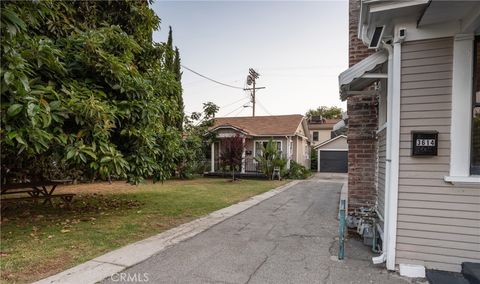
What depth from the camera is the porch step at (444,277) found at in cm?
335

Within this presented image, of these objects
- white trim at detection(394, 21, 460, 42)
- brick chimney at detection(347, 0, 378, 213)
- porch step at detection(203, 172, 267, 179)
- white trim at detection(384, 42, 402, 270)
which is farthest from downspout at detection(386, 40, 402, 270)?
porch step at detection(203, 172, 267, 179)

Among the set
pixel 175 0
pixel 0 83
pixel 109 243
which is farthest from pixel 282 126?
pixel 0 83

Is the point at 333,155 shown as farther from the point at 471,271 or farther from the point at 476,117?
the point at 471,271

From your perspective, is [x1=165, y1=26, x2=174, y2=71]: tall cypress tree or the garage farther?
the garage

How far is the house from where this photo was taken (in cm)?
353

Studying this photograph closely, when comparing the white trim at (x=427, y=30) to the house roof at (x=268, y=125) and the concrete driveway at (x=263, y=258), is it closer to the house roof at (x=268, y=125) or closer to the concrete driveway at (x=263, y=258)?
the concrete driveway at (x=263, y=258)

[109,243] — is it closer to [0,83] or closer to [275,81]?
[0,83]

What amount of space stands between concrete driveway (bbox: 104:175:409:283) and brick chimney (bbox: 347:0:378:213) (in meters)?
0.95

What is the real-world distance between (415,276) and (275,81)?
99.2 ft

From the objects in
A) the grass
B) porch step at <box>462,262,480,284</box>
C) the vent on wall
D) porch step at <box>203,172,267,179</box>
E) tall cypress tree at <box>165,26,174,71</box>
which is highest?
tall cypress tree at <box>165,26,174,71</box>

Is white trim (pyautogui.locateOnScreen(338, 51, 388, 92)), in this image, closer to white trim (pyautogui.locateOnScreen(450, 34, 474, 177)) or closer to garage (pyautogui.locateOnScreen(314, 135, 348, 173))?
white trim (pyautogui.locateOnScreen(450, 34, 474, 177))

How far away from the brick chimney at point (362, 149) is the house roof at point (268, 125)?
48.7 ft

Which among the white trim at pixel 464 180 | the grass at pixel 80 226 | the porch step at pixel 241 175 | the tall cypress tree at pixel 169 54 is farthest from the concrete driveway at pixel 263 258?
the porch step at pixel 241 175

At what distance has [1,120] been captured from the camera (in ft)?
12.3
